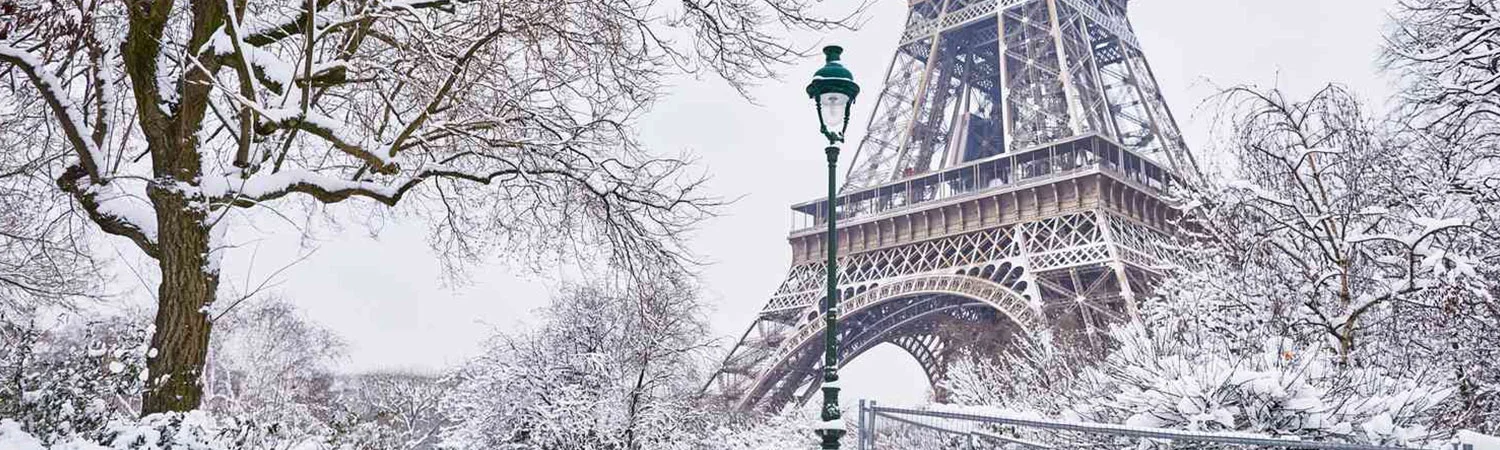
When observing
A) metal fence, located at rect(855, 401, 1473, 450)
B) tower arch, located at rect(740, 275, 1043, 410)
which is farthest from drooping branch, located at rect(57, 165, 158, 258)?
tower arch, located at rect(740, 275, 1043, 410)

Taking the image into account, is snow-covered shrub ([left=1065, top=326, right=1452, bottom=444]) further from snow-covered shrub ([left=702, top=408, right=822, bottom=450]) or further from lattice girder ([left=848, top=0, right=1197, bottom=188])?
lattice girder ([left=848, top=0, right=1197, bottom=188])

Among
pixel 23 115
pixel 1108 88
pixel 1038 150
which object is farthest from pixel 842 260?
pixel 23 115

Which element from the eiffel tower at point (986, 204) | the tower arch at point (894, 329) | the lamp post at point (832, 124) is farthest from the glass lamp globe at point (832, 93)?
the tower arch at point (894, 329)

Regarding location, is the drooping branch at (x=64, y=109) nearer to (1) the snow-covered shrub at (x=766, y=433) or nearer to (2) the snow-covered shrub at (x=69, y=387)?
(2) the snow-covered shrub at (x=69, y=387)

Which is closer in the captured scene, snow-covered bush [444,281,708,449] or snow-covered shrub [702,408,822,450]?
snow-covered bush [444,281,708,449]

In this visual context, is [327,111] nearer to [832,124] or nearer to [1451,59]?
[832,124]

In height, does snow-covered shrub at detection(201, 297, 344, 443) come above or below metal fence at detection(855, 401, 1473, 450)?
above

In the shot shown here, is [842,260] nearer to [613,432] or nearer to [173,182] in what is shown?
[613,432]
